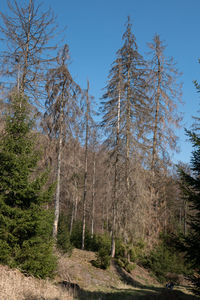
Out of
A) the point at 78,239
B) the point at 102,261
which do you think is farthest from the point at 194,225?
the point at 78,239

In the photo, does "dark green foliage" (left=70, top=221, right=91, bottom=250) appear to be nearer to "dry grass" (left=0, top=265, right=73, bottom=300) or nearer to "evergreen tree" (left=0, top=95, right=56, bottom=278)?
"evergreen tree" (left=0, top=95, right=56, bottom=278)

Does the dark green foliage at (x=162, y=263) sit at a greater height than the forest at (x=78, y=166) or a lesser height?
lesser

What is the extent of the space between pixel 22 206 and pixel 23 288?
10.3ft

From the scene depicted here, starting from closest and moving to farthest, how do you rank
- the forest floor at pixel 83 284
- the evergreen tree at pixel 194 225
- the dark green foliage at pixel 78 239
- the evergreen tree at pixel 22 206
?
the forest floor at pixel 83 284 < the evergreen tree at pixel 194 225 < the evergreen tree at pixel 22 206 < the dark green foliage at pixel 78 239

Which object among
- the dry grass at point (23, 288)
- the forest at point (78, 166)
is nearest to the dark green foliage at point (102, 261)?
the forest at point (78, 166)

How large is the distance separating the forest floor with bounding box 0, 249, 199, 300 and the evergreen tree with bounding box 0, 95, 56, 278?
1.89 feet

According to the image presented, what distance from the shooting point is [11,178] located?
9250mm

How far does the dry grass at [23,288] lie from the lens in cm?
628

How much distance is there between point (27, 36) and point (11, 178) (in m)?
6.85

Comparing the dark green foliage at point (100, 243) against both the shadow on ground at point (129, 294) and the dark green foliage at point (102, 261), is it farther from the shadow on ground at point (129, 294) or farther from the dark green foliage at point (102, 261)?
the dark green foliage at point (102, 261)

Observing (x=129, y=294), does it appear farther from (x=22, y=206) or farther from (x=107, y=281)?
(x=22, y=206)

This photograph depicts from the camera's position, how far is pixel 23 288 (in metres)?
6.90

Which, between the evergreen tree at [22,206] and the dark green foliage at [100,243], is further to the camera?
the dark green foliage at [100,243]

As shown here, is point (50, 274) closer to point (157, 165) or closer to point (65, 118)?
point (65, 118)
